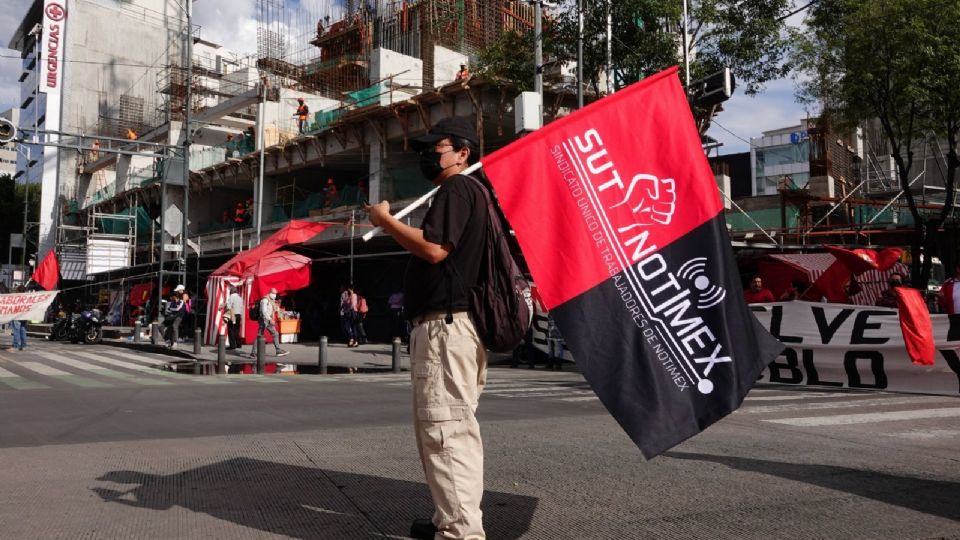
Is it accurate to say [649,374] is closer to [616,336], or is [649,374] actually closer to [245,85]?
[616,336]

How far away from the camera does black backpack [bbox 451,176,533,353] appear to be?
325 cm

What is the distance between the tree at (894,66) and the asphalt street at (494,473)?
12.3 metres

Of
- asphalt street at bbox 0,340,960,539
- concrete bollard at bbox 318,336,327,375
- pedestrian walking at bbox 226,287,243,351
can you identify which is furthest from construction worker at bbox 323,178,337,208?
asphalt street at bbox 0,340,960,539

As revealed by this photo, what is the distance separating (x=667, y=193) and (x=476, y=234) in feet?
3.11

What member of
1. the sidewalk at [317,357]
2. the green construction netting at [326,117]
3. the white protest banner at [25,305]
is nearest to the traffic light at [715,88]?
the sidewalk at [317,357]

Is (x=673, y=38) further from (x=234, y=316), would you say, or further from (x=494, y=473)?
(x=494, y=473)

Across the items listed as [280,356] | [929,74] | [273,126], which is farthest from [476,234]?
[273,126]

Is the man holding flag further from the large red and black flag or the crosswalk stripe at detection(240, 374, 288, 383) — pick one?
the crosswalk stripe at detection(240, 374, 288, 383)

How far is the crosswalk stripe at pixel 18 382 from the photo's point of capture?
36.3 feet

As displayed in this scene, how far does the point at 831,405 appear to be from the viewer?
9.15 m

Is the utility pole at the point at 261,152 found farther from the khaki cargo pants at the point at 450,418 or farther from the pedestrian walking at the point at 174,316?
the khaki cargo pants at the point at 450,418

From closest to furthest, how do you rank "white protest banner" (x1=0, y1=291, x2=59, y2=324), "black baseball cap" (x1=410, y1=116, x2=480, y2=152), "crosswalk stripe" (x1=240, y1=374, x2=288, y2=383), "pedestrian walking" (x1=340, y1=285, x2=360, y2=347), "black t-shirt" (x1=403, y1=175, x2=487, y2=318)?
"black t-shirt" (x1=403, y1=175, x2=487, y2=318), "black baseball cap" (x1=410, y1=116, x2=480, y2=152), "crosswalk stripe" (x1=240, y1=374, x2=288, y2=383), "white protest banner" (x1=0, y1=291, x2=59, y2=324), "pedestrian walking" (x1=340, y1=285, x2=360, y2=347)

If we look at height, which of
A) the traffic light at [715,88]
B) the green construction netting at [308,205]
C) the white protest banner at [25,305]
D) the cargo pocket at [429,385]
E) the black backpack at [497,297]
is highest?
the green construction netting at [308,205]

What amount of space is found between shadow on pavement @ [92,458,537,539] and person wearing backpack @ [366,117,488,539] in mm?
554
